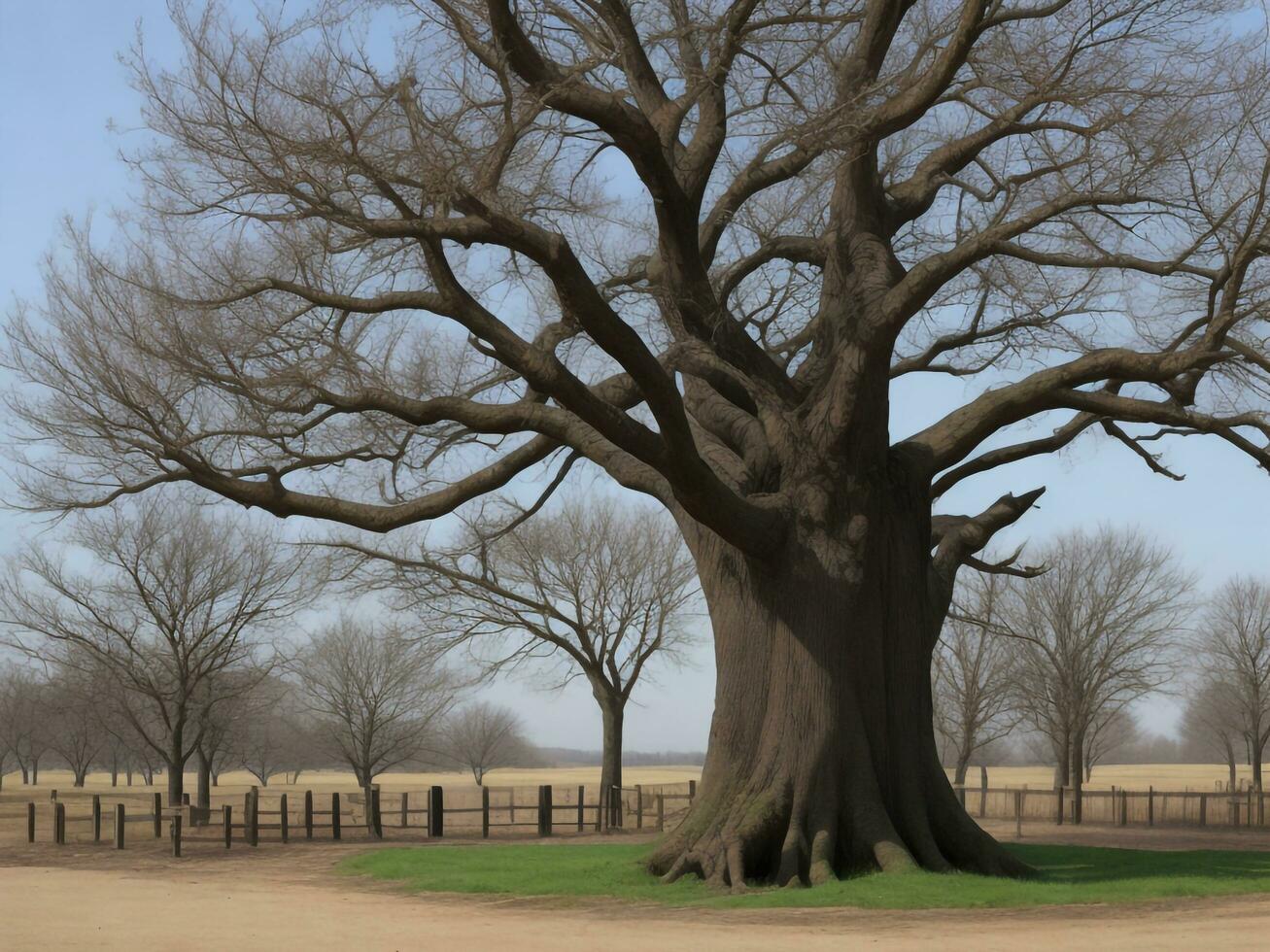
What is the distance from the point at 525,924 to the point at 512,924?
0.11 meters

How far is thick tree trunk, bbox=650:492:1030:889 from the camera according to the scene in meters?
14.2

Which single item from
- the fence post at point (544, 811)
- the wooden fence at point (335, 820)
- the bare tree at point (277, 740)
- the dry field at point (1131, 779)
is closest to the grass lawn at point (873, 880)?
the wooden fence at point (335, 820)

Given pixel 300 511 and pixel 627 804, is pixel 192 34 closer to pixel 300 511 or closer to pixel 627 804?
pixel 300 511

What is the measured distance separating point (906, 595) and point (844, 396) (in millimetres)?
2521

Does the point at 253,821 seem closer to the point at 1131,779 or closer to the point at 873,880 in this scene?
the point at 873,880

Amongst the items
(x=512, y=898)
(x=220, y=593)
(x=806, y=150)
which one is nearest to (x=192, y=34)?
(x=806, y=150)

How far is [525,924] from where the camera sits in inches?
451

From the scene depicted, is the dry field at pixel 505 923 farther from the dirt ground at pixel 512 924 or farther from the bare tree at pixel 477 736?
the bare tree at pixel 477 736

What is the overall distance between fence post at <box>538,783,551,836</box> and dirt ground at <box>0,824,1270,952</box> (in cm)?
1103

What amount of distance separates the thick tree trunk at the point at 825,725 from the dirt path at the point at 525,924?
2020 millimetres

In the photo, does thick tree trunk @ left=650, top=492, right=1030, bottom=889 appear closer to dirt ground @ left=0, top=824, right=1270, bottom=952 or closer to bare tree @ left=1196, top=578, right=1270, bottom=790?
dirt ground @ left=0, top=824, right=1270, bottom=952

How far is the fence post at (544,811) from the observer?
89.1 feet

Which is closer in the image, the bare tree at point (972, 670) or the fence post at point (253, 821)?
the fence post at point (253, 821)

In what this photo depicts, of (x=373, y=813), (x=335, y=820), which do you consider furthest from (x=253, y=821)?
(x=373, y=813)
